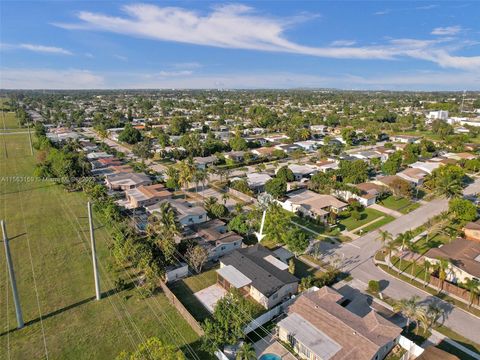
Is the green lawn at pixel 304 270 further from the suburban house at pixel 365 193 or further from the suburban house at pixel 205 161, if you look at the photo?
the suburban house at pixel 205 161

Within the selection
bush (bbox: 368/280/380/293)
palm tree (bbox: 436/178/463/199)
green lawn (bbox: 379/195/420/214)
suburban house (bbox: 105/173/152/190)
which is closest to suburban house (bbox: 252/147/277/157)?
suburban house (bbox: 105/173/152/190)

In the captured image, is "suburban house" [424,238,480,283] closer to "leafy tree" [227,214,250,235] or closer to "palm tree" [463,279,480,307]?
"palm tree" [463,279,480,307]

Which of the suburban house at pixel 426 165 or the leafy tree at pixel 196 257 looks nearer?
the leafy tree at pixel 196 257

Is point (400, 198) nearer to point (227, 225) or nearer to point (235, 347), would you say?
point (227, 225)

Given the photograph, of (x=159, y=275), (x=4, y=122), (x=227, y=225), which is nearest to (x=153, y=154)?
(x=227, y=225)

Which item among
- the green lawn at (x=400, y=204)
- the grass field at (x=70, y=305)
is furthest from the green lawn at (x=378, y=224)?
the grass field at (x=70, y=305)

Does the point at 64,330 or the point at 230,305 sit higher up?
the point at 230,305

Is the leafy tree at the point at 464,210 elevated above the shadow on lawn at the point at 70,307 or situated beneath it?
elevated above
